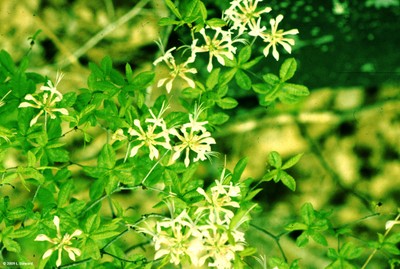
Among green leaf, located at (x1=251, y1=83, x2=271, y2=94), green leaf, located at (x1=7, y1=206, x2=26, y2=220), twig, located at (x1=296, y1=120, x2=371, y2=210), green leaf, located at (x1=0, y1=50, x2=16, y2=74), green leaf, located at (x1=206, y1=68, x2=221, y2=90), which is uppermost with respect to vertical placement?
green leaf, located at (x1=0, y1=50, x2=16, y2=74)

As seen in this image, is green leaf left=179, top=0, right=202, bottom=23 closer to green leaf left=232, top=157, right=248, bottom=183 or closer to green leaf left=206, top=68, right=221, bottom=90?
green leaf left=206, top=68, right=221, bottom=90

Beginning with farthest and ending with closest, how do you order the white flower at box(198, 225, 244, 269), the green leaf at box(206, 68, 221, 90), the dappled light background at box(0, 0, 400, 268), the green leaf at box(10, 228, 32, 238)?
1. the dappled light background at box(0, 0, 400, 268)
2. the green leaf at box(206, 68, 221, 90)
3. the green leaf at box(10, 228, 32, 238)
4. the white flower at box(198, 225, 244, 269)

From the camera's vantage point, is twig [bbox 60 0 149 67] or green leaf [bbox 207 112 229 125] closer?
green leaf [bbox 207 112 229 125]

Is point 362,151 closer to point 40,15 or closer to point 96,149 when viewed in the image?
point 96,149

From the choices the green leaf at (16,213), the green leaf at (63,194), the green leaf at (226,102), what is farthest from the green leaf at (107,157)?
the green leaf at (226,102)

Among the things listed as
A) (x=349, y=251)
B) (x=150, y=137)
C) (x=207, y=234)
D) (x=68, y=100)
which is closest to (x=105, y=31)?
(x=68, y=100)

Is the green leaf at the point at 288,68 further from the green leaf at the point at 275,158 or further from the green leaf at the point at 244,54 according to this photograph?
the green leaf at the point at 275,158

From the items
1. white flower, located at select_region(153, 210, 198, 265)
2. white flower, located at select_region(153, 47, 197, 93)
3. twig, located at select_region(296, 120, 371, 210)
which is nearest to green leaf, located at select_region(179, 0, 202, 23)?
white flower, located at select_region(153, 47, 197, 93)

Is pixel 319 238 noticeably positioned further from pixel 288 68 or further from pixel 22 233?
pixel 22 233
